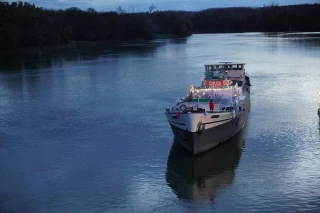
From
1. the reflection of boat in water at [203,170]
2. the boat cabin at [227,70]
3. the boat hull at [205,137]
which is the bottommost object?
the reflection of boat in water at [203,170]

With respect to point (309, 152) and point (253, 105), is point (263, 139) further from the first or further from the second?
point (253, 105)

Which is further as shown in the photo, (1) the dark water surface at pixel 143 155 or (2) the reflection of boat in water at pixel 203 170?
(2) the reflection of boat in water at pixel 203 170

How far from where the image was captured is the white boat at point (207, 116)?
15125 millimetres

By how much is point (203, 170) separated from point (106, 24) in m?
72.5

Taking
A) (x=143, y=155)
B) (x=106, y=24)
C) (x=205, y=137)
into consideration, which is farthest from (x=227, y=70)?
(x=106, y=24)

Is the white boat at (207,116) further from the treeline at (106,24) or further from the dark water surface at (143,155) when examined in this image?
the treeline at (106,24)

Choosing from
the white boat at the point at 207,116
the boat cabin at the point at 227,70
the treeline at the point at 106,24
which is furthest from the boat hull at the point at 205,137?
the treeline at the point at 106,24

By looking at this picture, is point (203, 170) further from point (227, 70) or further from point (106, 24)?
point (106, 24)

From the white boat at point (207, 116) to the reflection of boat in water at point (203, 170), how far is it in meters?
0.33

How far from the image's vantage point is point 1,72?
42.3 metres

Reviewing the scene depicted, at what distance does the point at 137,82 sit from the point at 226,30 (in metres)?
103

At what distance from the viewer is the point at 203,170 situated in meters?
14.3

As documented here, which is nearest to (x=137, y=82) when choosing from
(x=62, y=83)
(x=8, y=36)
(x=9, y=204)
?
(x=62, y=83)

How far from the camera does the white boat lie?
15.1 meters
